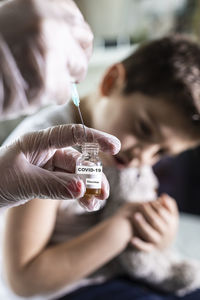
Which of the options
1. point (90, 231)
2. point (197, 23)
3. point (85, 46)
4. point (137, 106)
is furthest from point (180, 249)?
point (197, 23)

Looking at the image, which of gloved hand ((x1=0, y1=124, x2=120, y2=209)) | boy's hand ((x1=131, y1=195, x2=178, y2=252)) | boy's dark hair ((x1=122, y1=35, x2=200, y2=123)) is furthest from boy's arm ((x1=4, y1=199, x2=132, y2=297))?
boy's dark hair ((x1=122, y1=35, x2=200, y2=123))

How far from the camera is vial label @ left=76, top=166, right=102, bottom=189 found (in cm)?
39

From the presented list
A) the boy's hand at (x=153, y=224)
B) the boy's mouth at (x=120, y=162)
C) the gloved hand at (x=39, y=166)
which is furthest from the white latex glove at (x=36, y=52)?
the boy's hand at (x=153, y=224)

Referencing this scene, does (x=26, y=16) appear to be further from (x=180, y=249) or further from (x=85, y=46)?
(x=180, y=249)

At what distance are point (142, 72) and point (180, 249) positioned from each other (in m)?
0.69

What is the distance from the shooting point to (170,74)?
673 mm

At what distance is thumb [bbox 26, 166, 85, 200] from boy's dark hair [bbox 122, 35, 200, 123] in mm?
324

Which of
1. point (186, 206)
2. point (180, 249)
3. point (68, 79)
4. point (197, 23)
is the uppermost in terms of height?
point (68, 79)

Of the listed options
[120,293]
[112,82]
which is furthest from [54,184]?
[120,293]

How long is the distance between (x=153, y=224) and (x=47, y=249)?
26cm

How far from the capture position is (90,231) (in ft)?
2.44

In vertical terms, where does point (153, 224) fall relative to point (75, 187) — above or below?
below

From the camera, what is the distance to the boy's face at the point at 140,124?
636 mm

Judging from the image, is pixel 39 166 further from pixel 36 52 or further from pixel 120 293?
pixel 120 293
